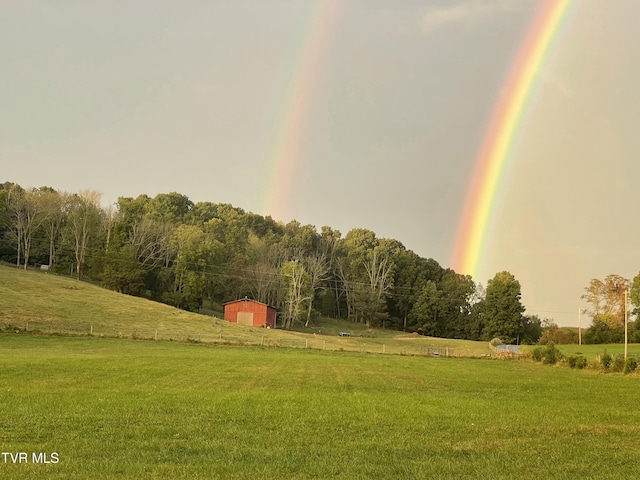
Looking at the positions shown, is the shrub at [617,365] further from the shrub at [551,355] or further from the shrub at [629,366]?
the shrub at [551,355]

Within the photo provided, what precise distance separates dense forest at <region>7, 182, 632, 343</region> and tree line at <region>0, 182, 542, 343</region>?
25 centimetres

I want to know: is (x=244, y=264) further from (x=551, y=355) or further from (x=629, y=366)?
(x=629, y=366)

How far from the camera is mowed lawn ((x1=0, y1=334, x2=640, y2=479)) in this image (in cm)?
925

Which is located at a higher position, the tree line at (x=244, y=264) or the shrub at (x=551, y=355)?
the tree line at (x=244, y=264)

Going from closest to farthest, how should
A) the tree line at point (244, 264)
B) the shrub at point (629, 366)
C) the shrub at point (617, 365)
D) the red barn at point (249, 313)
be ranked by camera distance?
the shrub at point (629, 366)
the shrub at point (617, 365)
the red barn at point (249, 313)
the tree line at point (244, 264)

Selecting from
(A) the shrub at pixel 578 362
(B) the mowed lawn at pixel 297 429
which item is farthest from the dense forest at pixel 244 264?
(B) the mowed lawn at pixel 297 429

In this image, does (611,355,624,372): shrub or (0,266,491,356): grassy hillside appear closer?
(611,355,624,372): shrub

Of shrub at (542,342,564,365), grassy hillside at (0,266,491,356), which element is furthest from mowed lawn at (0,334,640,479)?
grassy hillside at (0,266,491,356)

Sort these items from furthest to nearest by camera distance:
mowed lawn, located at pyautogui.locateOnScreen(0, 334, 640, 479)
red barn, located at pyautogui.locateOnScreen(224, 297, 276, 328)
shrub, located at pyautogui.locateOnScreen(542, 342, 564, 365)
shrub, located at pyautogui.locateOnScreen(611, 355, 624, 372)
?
1. red barn, located at pyautogui.locateOnScreen(224, 297, 276, 328)
2. shrub, located at pyautogui.locateOnScreen(542, 342, 564, 365)
3. shrub, located at pyautogui.locateOnScreen(611, 355, 624, 372)
4. mowed lawn, located at pyautogui.locateOnScreen(0, 334, 640, 479)

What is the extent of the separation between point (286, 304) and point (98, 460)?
329ft

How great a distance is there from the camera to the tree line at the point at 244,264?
10088cm

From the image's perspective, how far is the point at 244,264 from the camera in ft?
383

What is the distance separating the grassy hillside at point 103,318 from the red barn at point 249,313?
11488 millimetres

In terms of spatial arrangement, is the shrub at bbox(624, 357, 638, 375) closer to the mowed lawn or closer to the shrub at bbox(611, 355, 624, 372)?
the shrub at bbox(611, 355, 624, 372)
